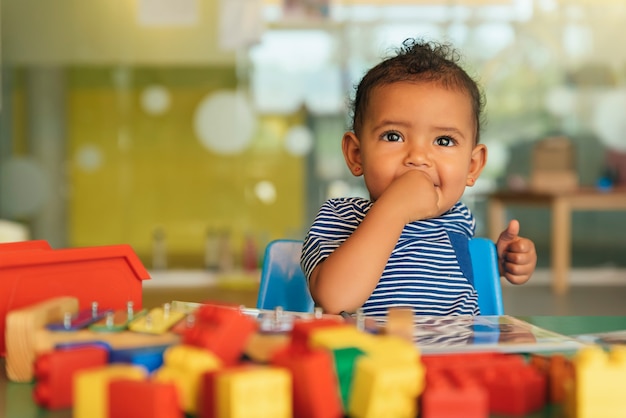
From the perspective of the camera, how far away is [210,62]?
5.11m

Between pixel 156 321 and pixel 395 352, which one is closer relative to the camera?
pixel 395 352

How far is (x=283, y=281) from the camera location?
127 cm

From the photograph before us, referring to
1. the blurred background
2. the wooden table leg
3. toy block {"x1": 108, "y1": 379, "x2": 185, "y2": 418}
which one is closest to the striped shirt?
toy block {"x1": 108, "y1": 379, "x2": 185, "y2": 418}

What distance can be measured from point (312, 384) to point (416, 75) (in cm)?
80

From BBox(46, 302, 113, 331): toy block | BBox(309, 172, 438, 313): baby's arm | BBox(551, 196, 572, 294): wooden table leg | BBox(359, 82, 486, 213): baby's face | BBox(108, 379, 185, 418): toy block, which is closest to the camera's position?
BBox(108, 379, 185, 418): toy block

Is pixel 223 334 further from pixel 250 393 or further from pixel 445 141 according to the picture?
pixel 445 141

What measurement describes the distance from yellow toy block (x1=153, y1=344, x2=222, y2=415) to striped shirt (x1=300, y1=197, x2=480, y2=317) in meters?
0.58

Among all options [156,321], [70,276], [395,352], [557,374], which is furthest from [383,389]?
[70,276]

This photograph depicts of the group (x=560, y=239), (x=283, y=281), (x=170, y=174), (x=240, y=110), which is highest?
(x=240, y=110)

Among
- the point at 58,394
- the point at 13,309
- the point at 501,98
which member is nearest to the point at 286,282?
the point at 13,309

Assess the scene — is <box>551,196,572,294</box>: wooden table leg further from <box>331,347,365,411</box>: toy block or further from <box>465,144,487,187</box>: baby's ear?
<box>331,347,365,411</box>: toy block

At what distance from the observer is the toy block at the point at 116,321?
0.61 m

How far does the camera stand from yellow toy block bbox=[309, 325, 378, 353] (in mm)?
487

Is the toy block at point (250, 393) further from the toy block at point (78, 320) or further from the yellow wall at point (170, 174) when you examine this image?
the yellow wall at point (170, 174)
